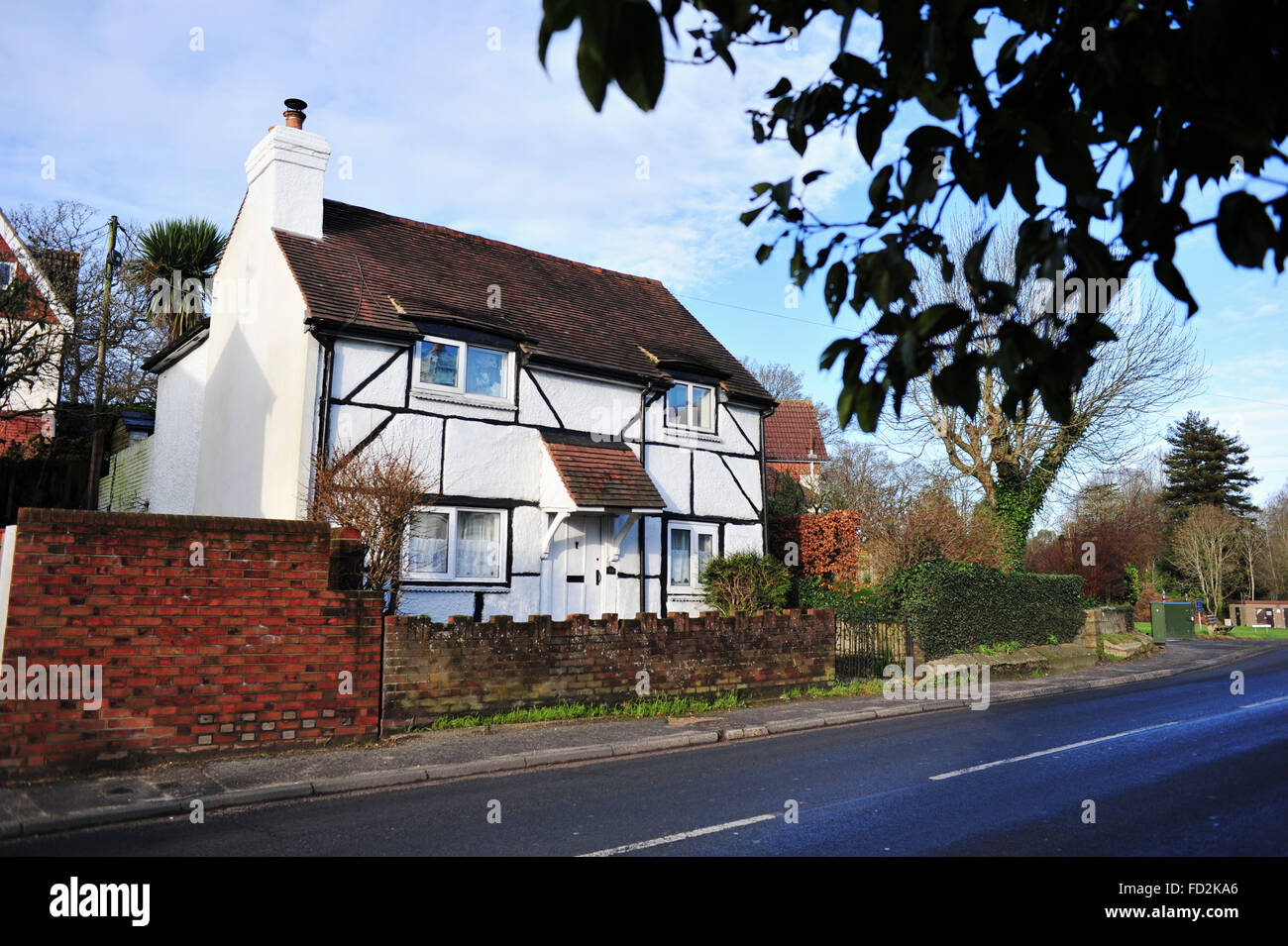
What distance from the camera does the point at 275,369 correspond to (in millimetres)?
14945

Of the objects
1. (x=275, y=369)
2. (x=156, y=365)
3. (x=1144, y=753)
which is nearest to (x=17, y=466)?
(x=156, y=365)

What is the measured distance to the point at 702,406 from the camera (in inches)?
747

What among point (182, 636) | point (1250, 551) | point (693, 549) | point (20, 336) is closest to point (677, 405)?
point (693, 549)

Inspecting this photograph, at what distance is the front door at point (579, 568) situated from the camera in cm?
1590

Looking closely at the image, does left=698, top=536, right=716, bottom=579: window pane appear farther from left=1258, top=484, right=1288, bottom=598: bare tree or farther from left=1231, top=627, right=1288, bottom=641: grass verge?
left=1258, top=484, right=1288, bottom=598: bare tree

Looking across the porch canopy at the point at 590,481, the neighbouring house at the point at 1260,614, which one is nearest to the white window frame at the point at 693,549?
the porch canopy at the point at 590,481

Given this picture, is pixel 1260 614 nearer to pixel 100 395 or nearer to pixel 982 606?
pixel 982 606

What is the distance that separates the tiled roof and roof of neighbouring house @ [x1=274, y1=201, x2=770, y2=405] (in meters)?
1.52

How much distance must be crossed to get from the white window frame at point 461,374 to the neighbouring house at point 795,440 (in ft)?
69.3

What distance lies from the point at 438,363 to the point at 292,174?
4.39 m

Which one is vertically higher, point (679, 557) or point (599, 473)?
point (599, 473)

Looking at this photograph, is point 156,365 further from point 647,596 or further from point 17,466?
point 647,596

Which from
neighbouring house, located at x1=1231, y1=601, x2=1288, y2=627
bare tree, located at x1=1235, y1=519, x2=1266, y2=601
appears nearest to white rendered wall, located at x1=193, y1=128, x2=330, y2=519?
neighbouring house, located at x1=1231, y1=601, x2=1288, y2=627
